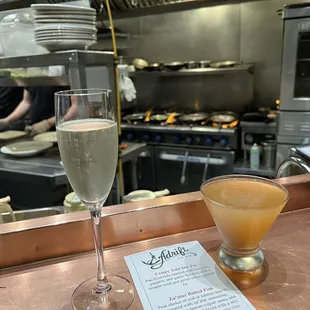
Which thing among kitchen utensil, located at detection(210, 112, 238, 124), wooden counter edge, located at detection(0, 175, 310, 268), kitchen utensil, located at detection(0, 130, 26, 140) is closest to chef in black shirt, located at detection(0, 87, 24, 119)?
kitchen utensil, located at detection(0, 130, 26, 140)

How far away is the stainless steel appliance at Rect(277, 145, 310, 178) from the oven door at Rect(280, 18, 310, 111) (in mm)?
1521

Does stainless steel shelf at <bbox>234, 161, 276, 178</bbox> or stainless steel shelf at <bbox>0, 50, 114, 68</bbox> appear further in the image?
stainless steel shelf at <bbox>234, 161, 276, 178</bbox>

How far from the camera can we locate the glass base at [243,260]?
0.56 meters

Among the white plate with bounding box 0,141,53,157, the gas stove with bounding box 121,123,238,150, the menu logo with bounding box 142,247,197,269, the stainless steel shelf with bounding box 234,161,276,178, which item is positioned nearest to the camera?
the menu logo with bounding box 142,247,197,269

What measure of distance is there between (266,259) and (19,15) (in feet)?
5.05

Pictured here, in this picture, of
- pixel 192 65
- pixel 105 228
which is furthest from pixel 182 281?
pixel 192 65

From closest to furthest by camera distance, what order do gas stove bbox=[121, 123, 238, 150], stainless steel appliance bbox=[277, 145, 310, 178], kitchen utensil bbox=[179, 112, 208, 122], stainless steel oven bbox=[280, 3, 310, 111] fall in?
stainless steel appliance bbox=[277, 145, 310, 178]
stainless steel oven bbox=[280, 3, 310, 111]
gas stove bbox=[121, 123, 238, 150]
kitchen utensil bbox=[179, 112, 208, 122]

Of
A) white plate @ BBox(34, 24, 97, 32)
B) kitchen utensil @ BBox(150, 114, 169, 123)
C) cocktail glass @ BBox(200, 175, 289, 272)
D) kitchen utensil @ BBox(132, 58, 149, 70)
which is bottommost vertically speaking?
kitchen utensil @ BBox(150, 114, 169, 123)

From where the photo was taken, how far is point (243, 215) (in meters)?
0.52

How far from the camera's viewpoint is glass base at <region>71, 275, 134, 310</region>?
0.50 m

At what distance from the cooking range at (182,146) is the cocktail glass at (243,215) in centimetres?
207

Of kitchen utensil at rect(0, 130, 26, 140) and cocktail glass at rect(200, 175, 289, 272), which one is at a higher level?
cocktail glass at rect(200, 175, 289, 272)

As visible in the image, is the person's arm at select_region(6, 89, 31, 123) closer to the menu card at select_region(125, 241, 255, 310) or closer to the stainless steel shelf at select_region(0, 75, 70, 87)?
the stainless steel shelf at select_region(0, 75, 70, 87)

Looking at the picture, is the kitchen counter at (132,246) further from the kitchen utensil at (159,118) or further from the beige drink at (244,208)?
the kitchen utensil at (159,118)
